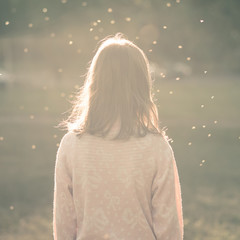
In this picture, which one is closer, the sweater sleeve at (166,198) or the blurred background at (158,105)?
the sweater sleeve at (166,198)

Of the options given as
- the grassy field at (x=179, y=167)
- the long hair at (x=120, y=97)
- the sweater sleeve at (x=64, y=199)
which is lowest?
the grassy field at (x=179, y=167)

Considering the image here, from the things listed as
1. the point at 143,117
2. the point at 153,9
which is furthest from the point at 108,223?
the point at 153,9

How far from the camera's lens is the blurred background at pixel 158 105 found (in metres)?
5.32

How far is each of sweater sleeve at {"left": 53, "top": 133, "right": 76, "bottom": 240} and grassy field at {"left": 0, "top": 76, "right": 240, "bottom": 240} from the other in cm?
276

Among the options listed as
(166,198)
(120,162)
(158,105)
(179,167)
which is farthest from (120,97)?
(179,167)

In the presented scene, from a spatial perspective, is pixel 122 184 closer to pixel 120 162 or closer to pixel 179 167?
pixel 120 162

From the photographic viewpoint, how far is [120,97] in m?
Result: 1.72

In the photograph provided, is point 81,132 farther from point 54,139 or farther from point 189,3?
point 189,3

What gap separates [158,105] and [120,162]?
2896 millimetres

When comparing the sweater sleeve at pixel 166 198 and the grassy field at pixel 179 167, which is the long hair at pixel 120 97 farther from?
the grassy field at pixel 179 167

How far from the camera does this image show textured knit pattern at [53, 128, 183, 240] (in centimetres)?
168

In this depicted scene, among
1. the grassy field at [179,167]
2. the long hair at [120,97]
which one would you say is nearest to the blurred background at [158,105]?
the grassy field at [179,167]

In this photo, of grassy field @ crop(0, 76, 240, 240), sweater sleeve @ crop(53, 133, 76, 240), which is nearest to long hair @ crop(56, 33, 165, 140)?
sweater sleeve @ crop(53, 133, 76, 240)

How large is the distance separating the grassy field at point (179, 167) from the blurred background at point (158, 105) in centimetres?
1
